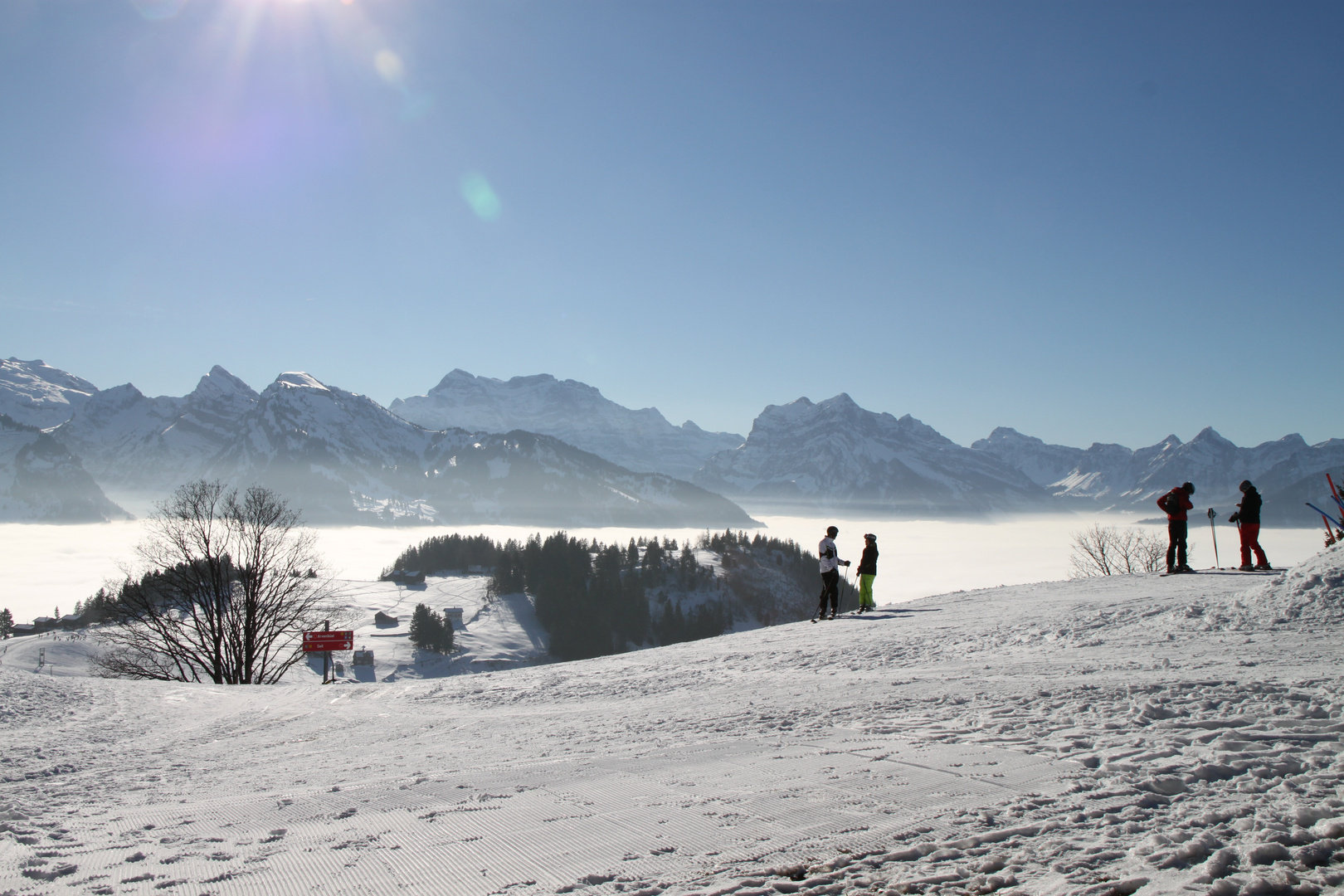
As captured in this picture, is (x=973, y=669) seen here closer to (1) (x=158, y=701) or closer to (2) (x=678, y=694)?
(2) (x=678, y=694)

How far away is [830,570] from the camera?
1730 centimetres

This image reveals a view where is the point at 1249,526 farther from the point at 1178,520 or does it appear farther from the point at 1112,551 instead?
the point at 1112,551

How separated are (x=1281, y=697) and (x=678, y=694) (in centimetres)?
663

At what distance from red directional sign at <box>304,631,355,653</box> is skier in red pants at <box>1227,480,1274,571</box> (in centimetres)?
2399

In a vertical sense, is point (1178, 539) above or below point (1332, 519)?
below

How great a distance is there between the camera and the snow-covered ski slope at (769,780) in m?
3.91

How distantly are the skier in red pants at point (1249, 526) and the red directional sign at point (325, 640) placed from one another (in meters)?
24.0

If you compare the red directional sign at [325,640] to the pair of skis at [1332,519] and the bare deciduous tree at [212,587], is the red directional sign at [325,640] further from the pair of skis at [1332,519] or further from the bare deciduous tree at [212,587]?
the pair of skis at [1332,519]

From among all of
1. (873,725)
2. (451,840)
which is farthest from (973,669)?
(451,840)

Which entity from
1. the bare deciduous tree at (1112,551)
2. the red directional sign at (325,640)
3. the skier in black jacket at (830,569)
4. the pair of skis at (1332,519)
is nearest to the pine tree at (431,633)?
the bare deciduous tree at (1112,551)

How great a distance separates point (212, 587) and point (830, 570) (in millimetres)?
25617

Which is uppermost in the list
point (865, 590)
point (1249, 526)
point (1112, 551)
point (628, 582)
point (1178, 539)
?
point (1249, 526)

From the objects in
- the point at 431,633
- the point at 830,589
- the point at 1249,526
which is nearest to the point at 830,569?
the point at 830,589

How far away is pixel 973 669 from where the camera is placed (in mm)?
9742
